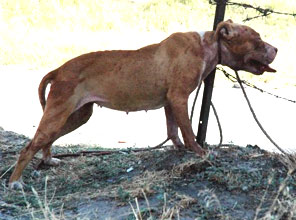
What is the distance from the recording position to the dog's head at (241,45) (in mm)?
6418

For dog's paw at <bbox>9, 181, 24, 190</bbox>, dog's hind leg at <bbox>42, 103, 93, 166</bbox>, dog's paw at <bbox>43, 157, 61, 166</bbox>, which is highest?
dog's hind leg at <bbox>42, 103, 93, 166</bbox>

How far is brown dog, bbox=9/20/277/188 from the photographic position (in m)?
6.36

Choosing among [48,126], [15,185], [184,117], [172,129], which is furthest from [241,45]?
[15,185]

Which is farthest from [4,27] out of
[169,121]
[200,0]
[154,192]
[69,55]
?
[154,192]

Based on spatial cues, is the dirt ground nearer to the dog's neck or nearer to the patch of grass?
the patch of grass

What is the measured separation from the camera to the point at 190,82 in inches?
247

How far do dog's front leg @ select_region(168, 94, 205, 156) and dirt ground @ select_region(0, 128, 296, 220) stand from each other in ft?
0.44

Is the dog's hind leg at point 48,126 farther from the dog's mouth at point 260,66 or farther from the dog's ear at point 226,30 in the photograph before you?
the dog's mouth at point 260,66

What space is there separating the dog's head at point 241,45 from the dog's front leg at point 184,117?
2.14ft

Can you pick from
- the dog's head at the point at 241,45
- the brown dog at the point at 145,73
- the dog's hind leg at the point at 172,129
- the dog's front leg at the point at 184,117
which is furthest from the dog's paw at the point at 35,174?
the dog's head at the point at 241,45

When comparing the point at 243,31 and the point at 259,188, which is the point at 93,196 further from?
the point at 243,31

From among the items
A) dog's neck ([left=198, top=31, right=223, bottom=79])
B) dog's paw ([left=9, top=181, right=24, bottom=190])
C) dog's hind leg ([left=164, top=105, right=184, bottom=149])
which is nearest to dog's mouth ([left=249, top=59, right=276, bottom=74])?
dog's neck ([left=198, top=31, right=223, bottom=79])

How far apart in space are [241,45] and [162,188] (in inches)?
67.3

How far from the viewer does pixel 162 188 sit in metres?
5.70
